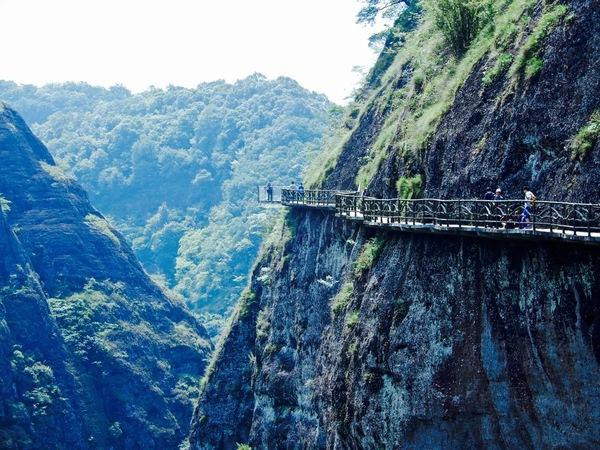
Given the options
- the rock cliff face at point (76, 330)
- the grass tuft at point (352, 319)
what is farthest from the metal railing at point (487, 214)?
the rock cliff face at point (76, 330)

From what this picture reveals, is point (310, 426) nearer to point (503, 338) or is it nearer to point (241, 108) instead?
point (503, 338)

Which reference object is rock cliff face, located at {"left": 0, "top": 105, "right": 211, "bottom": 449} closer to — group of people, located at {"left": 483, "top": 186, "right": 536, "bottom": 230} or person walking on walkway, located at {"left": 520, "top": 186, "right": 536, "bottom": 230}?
group of people, located at {"left": 483, "top": 186, "right": 536, "bottom": 230}

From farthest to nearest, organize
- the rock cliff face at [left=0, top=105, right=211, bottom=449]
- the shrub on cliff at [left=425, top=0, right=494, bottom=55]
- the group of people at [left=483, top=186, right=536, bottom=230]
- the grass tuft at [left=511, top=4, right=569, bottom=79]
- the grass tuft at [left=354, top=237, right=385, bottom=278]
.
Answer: the rock cliff face at [left=0, top=105, right=211, bottom=449] → the shrub on cliff at [left=425, top=0, right=494, bottom=55] → the grass tuft at [left=354, top=237, right=385, bottom=278] → the grass tuft at [left=511, top=4, right=569, bottom=79] → the group of people at [left=483, top=186, right=536, bottom=230]

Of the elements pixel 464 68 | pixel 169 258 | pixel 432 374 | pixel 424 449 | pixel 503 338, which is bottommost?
pixel 169 258

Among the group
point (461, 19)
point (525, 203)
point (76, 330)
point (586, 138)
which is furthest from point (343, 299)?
point (76, 330)

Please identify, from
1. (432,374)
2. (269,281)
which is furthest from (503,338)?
(269,281)

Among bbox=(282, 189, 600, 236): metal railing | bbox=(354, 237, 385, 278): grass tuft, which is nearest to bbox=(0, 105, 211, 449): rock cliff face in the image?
bbox=(354, 237, 385, 278): grass tuft
